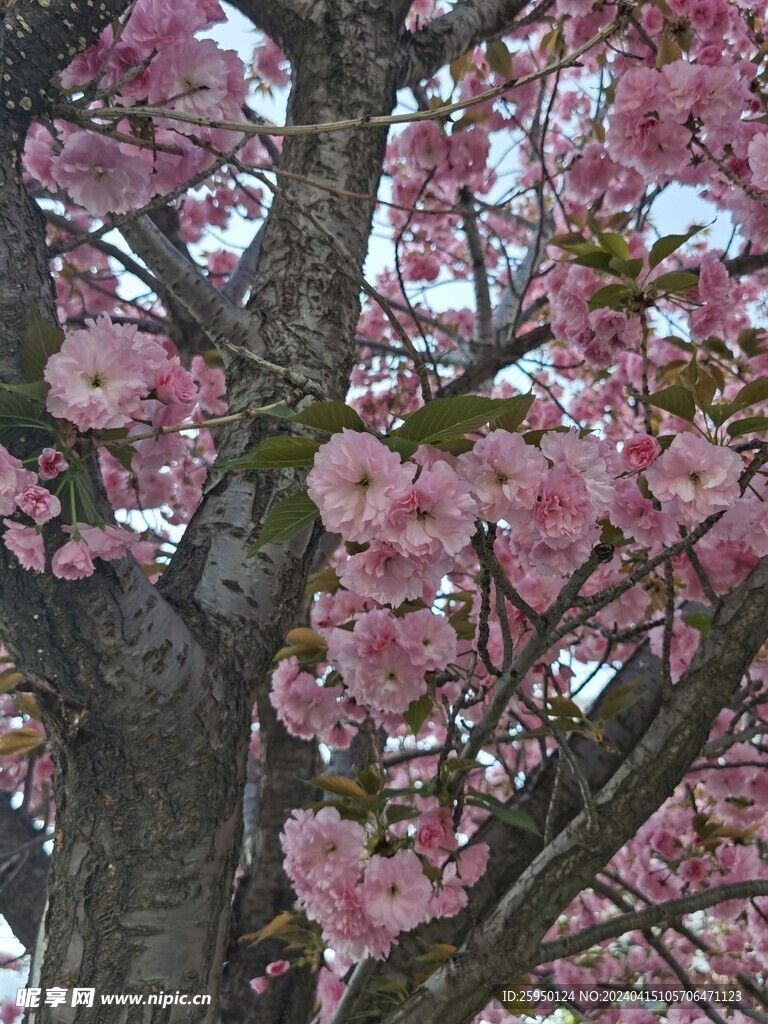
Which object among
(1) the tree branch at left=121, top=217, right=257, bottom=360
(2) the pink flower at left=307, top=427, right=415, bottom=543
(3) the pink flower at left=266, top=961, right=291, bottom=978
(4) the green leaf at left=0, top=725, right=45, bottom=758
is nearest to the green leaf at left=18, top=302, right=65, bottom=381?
(2) the pink flower at left=307, top=427, right=415, bottom=543

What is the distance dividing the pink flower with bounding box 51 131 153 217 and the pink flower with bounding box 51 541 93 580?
1.78 feet

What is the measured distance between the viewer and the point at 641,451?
95 cm

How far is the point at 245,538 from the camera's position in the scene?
1.17 metres

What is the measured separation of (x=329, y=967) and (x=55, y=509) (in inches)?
56.4

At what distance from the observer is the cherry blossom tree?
83cm

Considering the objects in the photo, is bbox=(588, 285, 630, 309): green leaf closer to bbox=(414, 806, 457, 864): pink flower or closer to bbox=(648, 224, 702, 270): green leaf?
bbox=(648, 224, 702, 270): green leaf

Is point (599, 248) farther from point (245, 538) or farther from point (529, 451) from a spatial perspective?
point (245, 538)

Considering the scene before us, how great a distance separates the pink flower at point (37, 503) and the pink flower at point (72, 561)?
0.04 m

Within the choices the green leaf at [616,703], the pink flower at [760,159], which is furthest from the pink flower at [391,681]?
the pink flower at [760,159]

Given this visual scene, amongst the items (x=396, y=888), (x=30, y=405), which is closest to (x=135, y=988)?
(x=396, y=888)

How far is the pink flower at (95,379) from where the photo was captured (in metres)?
0.82

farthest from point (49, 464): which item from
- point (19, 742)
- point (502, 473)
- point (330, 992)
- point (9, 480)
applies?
point (330, 992)

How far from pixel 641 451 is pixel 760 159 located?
81 centimetres

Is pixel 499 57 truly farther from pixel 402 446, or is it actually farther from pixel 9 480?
pixel 9 480
